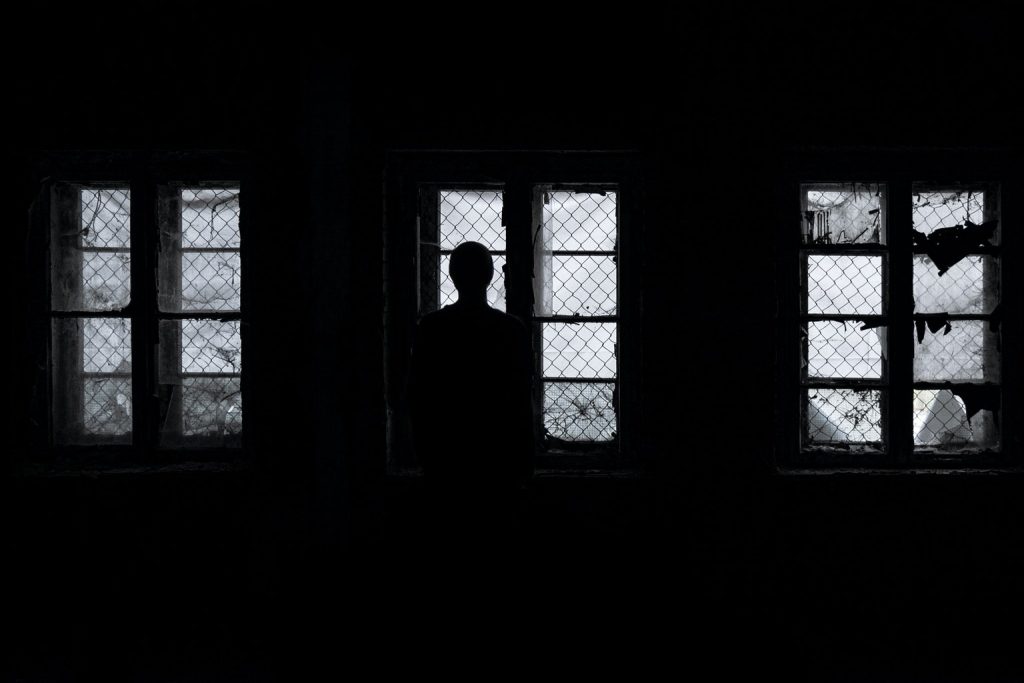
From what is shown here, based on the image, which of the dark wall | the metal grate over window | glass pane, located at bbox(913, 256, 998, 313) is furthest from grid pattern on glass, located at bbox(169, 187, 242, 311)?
glass pane, located at bbox(913, 256, 998, 313)

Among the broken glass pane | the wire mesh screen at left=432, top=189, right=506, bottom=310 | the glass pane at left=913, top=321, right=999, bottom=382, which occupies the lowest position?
the broken glass pane

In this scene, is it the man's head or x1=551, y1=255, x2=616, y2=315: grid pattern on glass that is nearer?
the man's head

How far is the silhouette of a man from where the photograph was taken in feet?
7.50

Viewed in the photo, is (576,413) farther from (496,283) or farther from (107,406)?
(107,406)

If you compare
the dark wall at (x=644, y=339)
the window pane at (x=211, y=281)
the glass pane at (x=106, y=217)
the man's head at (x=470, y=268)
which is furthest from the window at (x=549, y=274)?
the glass pane at (x=106, y=217)

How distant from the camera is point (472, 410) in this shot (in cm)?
231

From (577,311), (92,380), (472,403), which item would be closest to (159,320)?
(92,380)

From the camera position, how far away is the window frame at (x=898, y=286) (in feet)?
9.79

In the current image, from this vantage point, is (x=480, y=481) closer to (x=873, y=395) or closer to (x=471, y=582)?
(x=471, y=582)

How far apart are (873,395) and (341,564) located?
2.55 meters

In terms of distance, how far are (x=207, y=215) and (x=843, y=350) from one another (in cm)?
305

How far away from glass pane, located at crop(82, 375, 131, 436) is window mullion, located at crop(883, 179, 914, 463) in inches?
140

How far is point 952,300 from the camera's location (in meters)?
3.05

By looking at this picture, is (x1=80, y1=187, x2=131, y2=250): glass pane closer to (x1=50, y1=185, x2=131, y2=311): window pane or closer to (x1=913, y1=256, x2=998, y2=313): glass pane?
(x1=50, y1=185, x2=131, y2=311): window pane
